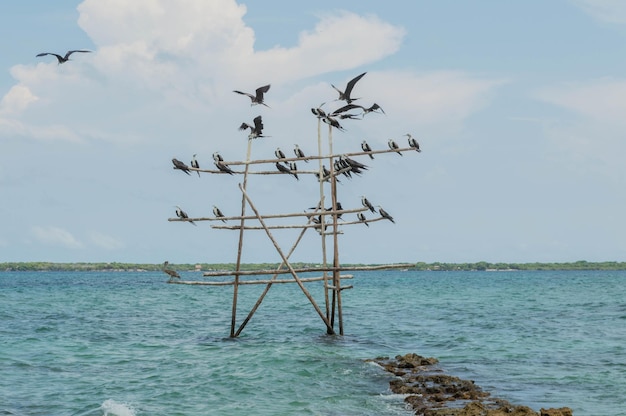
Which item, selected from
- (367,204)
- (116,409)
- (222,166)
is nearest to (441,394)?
(116,409)

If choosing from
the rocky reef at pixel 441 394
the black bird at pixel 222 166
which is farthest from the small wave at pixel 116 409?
the black bird at pixel 222 166

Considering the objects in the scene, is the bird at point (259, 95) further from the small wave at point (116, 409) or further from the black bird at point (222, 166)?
the small wave at point (116, 409)

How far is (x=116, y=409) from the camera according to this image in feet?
48.1

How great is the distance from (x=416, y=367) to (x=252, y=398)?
476 centimetres

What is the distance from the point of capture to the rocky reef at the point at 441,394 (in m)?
12.5

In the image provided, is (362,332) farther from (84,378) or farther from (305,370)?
(84,378)

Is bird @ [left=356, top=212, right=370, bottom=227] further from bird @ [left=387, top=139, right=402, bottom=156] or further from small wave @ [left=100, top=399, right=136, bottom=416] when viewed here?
small wave @ [left=100, top=399, right=136, bottom=416]

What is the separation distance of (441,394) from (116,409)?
20.1ft

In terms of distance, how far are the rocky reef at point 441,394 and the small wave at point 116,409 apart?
518 centimetres

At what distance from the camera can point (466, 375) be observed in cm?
1823

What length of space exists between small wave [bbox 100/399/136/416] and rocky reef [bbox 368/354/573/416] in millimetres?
5175

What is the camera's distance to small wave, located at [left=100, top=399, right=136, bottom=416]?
14.4 meters

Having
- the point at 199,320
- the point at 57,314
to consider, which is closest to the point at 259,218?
the point at 199,320

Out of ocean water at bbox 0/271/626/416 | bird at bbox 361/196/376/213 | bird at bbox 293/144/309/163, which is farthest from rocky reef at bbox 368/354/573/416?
bird at bbox 293/144/309/163
